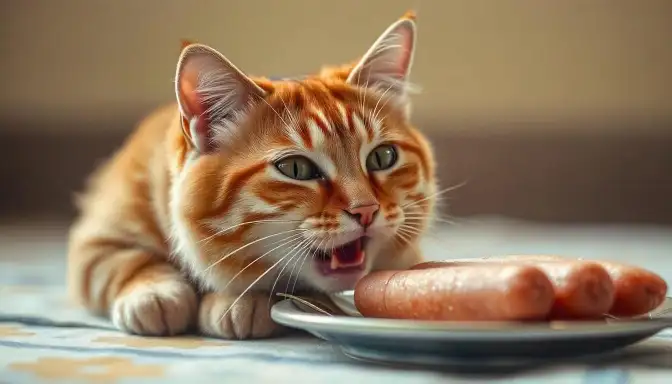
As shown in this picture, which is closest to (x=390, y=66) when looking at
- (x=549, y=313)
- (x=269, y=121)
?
(x=269, y=121)

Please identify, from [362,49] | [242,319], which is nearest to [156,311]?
[242,319]

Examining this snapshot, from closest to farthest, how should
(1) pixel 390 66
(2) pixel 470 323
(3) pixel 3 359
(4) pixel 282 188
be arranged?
(2) pixel 470 323, (3) pixel 3 359, (4) pixel 282 188, (1) pixel 390 66

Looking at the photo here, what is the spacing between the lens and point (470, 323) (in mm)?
814

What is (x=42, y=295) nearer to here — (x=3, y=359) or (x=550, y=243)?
(x=3, y=359)

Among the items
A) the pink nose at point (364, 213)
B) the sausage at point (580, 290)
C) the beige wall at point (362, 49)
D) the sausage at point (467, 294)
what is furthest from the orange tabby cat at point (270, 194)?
the beige wall at point (362, 49)

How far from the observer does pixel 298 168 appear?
3.61 ft

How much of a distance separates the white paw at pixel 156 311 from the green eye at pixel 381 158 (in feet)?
1.05

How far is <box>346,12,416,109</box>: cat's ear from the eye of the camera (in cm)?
125

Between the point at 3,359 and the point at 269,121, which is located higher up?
the point at 269,121

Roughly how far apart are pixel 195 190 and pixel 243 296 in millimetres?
159

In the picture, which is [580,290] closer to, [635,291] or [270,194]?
[635,291]

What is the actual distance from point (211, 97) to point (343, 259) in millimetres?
285

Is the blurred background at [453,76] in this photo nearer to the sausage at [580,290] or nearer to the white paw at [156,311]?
the white paw at [156,311]

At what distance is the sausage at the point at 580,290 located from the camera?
34.1 inches
